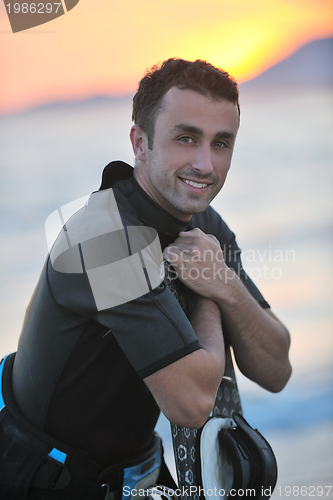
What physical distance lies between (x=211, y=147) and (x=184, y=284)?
451mm

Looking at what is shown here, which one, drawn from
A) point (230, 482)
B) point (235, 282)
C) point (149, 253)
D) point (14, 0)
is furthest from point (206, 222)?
point (14, 0)

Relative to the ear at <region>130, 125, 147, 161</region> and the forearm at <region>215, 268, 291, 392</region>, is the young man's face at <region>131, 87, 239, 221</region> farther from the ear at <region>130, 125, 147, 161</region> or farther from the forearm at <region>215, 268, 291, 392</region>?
the forearm at <region>215, 268, 291, 392</region>

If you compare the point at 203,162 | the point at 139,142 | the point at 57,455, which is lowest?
the point at 57,455

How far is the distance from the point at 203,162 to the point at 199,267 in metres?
0.33

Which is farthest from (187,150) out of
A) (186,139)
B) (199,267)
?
(199,267)

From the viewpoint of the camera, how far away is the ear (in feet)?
5.09

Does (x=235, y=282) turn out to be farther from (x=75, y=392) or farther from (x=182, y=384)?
(x=75, y=392)

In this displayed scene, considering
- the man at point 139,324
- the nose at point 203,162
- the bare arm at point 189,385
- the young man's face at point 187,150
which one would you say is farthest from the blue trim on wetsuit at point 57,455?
the nose at point 203,162

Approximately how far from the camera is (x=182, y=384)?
3.73 ft

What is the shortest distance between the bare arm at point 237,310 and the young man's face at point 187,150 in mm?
130

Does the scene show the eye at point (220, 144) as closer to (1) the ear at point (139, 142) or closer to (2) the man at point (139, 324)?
(2) the man at point (139, 324)

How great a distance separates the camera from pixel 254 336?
157 centimetres

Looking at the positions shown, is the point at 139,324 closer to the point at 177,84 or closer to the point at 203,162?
the point at 203,162

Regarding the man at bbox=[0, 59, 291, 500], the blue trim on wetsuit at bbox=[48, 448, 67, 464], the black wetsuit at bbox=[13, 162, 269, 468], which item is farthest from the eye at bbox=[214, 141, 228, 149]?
the blue trim on wetsuit at bbox=[48, 448, 67, 464]
